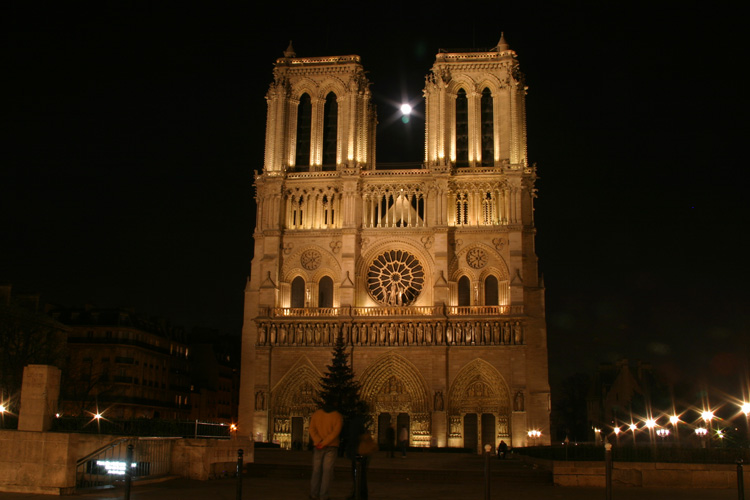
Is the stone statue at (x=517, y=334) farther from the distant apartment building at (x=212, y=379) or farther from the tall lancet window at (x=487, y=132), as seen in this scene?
the distant apartment building at (x=212, y=379)

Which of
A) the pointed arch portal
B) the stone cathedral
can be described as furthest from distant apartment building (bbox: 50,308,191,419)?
the pointed arch portal

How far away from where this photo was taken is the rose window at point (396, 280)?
47531mm

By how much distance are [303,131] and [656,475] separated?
35994 millimetres

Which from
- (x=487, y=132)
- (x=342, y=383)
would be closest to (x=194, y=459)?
(x=342, y=383)

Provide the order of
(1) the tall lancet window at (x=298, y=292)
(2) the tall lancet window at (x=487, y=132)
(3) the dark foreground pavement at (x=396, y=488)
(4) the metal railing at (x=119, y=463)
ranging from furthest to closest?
(2) the tall lancet window at (x=487, y=132) < (1) the tall lancet window at (x=298, y=292) < (4) the metal railing at (x=119, y=463) < (3) the dark foreground pavement at (x=396, y=488)

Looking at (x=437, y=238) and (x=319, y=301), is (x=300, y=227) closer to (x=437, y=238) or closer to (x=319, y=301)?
(x=319, y=301)

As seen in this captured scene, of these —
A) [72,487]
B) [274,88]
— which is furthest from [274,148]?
[72,487]

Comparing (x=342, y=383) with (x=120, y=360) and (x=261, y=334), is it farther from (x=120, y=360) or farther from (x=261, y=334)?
(x=120, y=360)

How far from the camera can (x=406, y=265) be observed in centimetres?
4766

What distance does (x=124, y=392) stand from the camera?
173ft

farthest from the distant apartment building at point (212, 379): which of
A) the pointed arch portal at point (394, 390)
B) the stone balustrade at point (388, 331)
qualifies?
the pointed arch portal at point (394, 390)

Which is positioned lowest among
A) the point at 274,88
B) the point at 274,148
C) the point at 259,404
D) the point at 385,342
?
the point at 259,404

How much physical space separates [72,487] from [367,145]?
37568 mm

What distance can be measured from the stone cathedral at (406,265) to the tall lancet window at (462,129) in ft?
0.28
